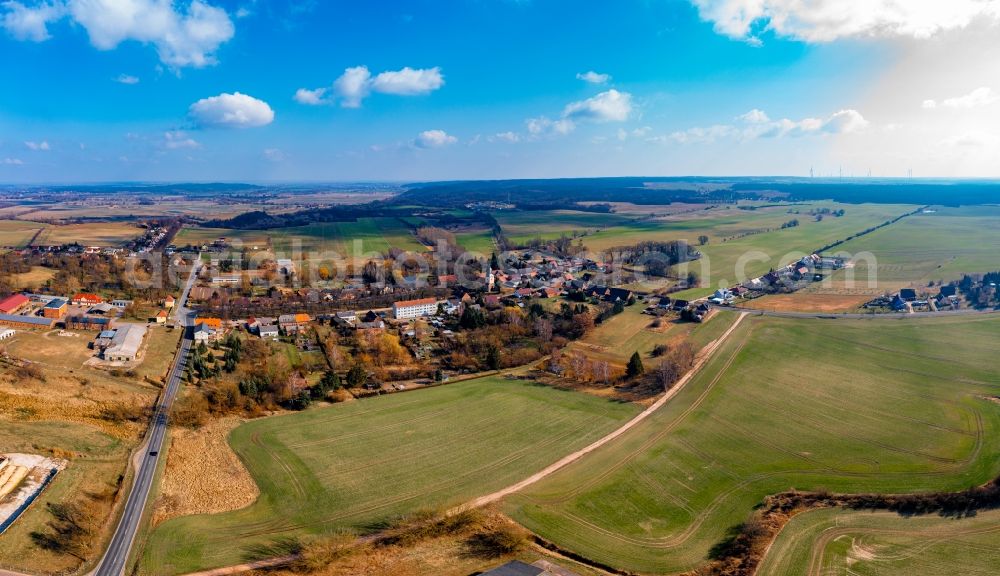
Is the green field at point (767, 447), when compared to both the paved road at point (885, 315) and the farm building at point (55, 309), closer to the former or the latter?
the paved road at point (885, 315)

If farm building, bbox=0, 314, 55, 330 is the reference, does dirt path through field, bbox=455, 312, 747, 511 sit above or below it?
below

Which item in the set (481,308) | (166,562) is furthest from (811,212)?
(166,562)

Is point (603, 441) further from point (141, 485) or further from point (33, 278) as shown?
point (33, 278)

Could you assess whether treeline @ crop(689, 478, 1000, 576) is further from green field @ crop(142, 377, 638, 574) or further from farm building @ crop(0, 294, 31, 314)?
farm building @ crop(0, 294, 31, 314)

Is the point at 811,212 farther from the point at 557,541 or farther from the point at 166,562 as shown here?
the point at 166,562

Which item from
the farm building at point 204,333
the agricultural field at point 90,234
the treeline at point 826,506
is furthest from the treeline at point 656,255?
the agricultural field at point 90,234

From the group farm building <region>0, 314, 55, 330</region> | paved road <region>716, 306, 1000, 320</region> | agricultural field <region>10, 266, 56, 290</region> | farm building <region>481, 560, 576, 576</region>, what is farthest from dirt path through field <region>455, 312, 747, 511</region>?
agricultural field <region>10, 266, 56, 290</region>
